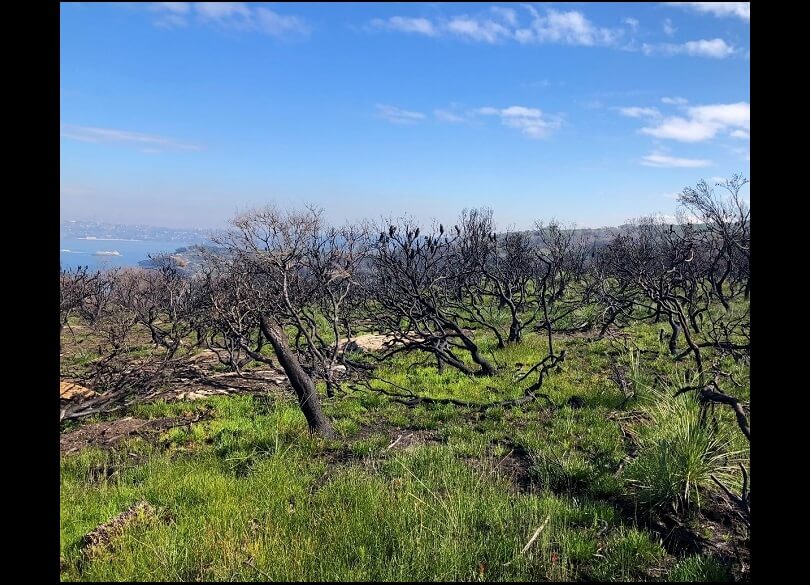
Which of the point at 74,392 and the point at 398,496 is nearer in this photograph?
the point at 398,496

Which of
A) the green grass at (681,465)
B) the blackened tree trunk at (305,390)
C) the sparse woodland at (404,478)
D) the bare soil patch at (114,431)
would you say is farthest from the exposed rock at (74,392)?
the green grass at (681,465)

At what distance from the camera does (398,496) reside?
4508 millimetres

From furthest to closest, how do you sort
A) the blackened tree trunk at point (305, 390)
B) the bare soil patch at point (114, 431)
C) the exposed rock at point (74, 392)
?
the exposed rock at point (74, 392)
the blackened tree trunk at point (305, 390)
the bare soil patch at point (114, 431)

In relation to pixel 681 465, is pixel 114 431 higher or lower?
lower

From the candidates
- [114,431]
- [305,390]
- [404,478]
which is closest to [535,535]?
[404,478]

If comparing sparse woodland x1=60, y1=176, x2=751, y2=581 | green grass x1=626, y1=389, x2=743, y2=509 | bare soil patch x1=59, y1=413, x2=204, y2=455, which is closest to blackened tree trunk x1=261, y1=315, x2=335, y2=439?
sparse woodland x1=60, y1=176, x2=751, y2=581

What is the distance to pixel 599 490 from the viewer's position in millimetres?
5090

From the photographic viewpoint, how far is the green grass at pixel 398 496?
342 cm

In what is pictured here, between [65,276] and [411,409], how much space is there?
2596 centimetres

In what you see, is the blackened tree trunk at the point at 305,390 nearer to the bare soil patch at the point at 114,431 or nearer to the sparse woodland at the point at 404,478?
the sparse woodland at the point at 404,478

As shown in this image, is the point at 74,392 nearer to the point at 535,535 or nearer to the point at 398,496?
the point at 398,496

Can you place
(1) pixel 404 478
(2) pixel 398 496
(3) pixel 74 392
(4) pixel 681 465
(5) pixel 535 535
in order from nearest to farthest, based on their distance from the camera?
1. (5) pixel 535 535
2. (2) pixel 398 496
3. (4) pixel 681 465
4. (1) pixel 404 478
5. (3) pixel 74 392

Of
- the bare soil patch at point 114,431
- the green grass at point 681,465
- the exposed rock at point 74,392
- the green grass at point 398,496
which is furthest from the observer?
the exposed rock at point 74,392
